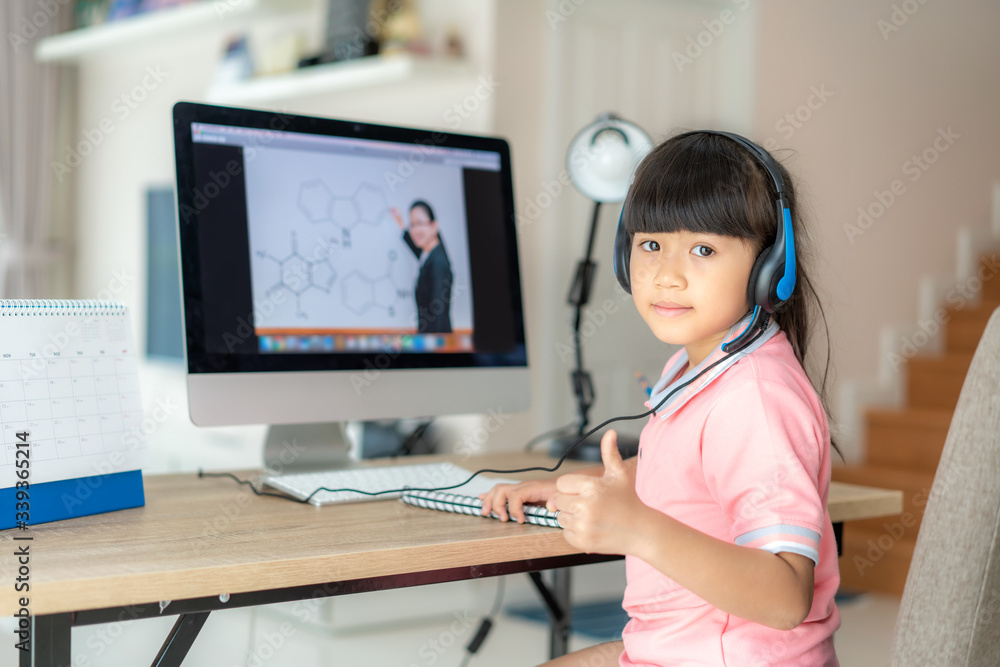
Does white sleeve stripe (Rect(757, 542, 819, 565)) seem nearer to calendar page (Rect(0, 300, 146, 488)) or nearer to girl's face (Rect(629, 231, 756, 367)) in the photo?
girl's face (Rect(629, 231, 756, 367))

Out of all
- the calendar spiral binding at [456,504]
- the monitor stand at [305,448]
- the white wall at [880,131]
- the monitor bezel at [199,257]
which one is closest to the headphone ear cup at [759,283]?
the calendar spiral binding at [456,504]

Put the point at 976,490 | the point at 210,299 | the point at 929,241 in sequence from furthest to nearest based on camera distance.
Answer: the point at 929,241 < the point at 210,299 < the point at 976,490

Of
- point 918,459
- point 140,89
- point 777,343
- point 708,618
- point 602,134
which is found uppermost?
point 140,89

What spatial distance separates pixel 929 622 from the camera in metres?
0.78

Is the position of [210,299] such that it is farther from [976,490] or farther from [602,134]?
[976,490]

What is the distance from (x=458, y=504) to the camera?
44.3 inches

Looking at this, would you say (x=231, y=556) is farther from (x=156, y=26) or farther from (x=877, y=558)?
(x=156, y=26)

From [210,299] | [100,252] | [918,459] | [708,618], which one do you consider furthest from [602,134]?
[100,252]

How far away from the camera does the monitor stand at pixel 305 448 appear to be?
1393mm

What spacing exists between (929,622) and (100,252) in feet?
16.0

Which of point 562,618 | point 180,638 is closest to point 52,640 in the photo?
point 180,638

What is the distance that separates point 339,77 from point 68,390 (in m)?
2.40

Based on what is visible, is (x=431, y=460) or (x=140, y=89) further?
(x=140, y=89)

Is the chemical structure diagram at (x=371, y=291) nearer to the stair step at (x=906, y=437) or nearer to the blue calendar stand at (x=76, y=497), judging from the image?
the blue calendar stand at (x=76, y=497)
